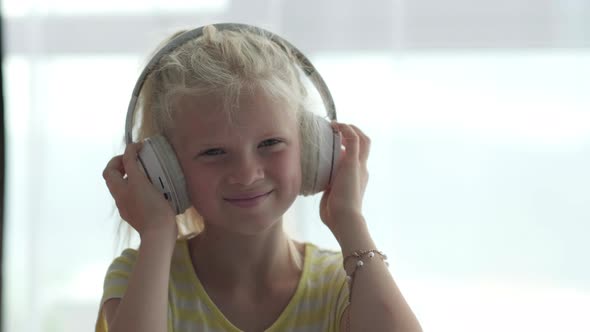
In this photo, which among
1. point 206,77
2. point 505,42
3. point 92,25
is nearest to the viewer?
point 206,77

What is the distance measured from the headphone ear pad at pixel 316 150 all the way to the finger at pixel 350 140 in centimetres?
4

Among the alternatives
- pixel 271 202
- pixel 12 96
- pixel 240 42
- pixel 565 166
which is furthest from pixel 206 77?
pixel 12 96

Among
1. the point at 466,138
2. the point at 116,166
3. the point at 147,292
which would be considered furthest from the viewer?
the point at 466,138

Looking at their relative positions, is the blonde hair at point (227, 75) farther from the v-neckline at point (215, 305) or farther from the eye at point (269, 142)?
the v-neckline at point (215, 305)

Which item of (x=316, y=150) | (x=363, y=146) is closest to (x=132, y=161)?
(x=316, y=150)

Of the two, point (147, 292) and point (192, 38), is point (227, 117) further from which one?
point (147, 292)

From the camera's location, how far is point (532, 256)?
2.04m

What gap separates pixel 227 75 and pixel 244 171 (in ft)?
0.47

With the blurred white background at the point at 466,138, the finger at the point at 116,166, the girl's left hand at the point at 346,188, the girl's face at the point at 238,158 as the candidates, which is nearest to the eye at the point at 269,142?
the girl's face at the point at 238,158

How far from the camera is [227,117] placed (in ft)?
3.58

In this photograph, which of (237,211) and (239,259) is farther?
(239,259)

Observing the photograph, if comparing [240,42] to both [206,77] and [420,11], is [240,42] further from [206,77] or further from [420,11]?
[420,11]

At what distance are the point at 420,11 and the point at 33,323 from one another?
151 centimetres

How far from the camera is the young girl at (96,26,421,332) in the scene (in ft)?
3.60
